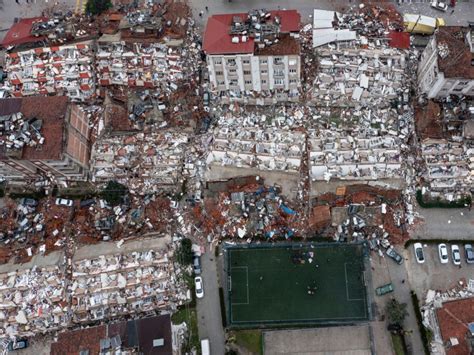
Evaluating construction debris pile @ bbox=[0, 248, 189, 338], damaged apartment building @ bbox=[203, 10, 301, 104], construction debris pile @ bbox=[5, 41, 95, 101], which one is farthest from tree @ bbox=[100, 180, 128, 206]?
damaged apartment building @ bbox=[203, 10, 301, 104]

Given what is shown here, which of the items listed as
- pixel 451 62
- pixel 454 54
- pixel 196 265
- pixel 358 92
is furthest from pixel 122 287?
pixel 454 54

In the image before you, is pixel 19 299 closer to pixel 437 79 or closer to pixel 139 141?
pixel 139 141

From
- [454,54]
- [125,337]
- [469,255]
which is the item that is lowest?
[125,337]

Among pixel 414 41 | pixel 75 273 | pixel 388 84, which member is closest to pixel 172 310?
pixel 75 273

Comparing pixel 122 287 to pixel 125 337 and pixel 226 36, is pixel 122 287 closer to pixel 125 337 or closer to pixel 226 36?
A: pixel 125 337

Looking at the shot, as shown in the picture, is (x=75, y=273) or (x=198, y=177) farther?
(x=198, y=177)

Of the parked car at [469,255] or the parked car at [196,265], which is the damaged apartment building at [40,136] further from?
the parked car at [469,255]
